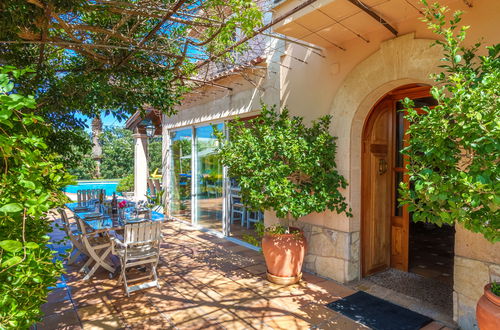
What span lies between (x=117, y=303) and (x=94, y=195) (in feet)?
16.8

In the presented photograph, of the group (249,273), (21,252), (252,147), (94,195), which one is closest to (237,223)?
(249,273)

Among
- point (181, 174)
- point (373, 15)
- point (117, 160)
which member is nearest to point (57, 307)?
point (373, 15)

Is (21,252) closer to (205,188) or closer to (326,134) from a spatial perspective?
(326,134)

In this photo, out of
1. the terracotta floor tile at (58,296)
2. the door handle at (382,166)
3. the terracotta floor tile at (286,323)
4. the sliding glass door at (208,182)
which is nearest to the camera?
the terracotta floor tile at (286,323)

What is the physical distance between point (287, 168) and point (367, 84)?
1517 millimetres

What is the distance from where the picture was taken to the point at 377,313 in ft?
11.2

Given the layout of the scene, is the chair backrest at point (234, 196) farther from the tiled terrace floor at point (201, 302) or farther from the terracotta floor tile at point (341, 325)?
the terracotta floor tile at point (341, 325)

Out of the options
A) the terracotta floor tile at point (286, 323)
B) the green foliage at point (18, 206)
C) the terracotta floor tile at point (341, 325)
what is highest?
the green foliage at point (18, 206)

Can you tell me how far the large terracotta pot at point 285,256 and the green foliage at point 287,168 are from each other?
0.54 meters

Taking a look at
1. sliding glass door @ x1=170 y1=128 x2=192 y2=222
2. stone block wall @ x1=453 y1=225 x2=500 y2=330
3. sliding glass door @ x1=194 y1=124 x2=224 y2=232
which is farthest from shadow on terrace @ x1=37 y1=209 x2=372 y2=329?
sliding glass door @ x1=170 y1=128 x2=192 y2=222

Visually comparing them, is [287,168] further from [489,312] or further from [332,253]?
[489,312]

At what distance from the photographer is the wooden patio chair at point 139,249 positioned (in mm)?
3996

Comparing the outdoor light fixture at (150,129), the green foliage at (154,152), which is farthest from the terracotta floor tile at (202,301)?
the green foliage at (154,152)

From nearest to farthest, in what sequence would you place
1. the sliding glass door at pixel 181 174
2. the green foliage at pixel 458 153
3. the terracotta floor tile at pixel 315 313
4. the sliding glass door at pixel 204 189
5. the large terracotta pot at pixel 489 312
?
the green foliage at pixel 458 153
the large terracotta pot at pixel 489 312
the terracotta floor tile at pixel 315 313
the sliding glass door at pixel 204 189
the sliding glass door at pixel 181 174
